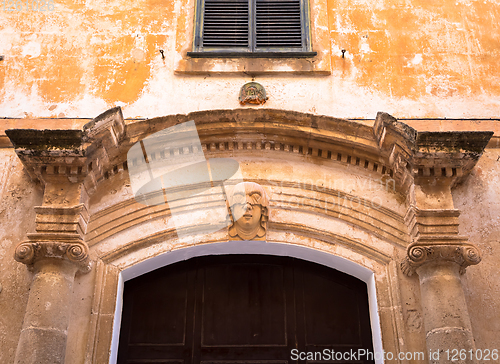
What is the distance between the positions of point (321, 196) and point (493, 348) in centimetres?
199

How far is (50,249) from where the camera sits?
4895 mm

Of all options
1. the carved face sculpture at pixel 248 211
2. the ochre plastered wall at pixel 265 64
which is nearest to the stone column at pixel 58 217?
the ochre plastered wall at pixel 265 64

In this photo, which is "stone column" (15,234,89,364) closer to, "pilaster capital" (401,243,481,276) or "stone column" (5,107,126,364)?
"stone column" (5,107,126,364)

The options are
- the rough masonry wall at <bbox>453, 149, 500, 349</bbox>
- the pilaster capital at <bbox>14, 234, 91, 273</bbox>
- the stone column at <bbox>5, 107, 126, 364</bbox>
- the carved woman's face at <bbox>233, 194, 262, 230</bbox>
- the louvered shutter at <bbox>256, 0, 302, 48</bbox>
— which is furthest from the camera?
the louvered shutter at <bbox>256, 0, 302, 48</bbox>

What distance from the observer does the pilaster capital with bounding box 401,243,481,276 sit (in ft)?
16.1

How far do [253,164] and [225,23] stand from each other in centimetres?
191

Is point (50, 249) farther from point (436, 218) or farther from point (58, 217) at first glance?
point (436, 218)

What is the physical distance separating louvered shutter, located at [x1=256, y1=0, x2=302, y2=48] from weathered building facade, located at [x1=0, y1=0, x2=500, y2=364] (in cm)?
10

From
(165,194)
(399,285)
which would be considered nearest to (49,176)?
(165,194)

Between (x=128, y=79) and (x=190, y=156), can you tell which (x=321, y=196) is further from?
(x=128, y=79)

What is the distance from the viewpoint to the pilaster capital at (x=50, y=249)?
16.0 ft

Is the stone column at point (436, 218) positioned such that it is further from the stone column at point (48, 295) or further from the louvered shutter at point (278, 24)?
the stone column at point (48, 295)

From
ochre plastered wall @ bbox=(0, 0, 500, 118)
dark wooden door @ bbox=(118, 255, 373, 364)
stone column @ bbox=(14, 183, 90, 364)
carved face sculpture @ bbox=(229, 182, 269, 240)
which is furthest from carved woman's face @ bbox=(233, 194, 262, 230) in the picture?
stone column @ bbox=(14, 183, 90, 364)

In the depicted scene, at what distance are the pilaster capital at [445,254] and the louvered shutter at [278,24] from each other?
9.12 feet
